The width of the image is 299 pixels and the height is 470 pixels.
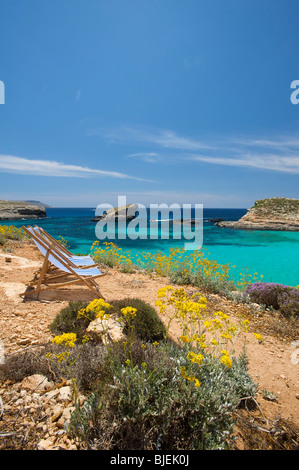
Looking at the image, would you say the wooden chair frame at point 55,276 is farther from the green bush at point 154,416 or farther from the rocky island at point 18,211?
the rocky island at point 18,211

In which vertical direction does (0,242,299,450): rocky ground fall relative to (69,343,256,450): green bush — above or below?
below

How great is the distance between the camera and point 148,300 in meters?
5.12

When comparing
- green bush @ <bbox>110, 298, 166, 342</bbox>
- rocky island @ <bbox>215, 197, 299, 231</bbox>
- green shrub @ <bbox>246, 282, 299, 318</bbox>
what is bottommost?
green shrub @ <bbox>246, 282, 299, 318</bbox>

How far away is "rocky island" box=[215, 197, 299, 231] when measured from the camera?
118ft

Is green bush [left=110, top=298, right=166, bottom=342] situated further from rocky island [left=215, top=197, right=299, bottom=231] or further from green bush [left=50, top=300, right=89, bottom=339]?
rocky island [left=215, top=197, right=299, bottom=231]

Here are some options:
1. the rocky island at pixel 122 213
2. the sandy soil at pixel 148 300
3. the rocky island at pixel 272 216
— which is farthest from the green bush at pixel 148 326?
the rocky island at pixel 122 213

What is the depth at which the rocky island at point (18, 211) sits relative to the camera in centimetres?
5061

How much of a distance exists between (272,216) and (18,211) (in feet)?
181

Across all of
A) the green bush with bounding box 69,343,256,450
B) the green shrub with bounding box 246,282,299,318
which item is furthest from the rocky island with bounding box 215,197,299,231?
the green bush with bounding box 69,343,256,450

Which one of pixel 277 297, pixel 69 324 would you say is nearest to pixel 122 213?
pixel 277 297

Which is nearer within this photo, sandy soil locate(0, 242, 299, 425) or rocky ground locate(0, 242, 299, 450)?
rocky ground locate(0, 242, 299, 450)

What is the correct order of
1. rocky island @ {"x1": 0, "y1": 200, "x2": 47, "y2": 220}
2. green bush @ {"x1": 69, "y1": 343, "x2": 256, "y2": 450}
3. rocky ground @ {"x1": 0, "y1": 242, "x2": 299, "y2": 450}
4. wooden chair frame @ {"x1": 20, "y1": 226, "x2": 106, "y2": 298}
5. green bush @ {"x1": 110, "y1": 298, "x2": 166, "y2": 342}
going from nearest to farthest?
green bush @ {"x1": 69, "y1": 343, "x2": 256, "y2": 450} → rocky ground @ {"x1": 0, "y1": 242, "x2": 299, "y2": 450} → green bush @ {"x1": 110, "y1": 298, "x2": 166, "y2": 342} → wooden chair frame @ {"x1": 20, "y1": 226, "x2": 106, "y2": 298} → rocky island @ {"x1": 0, "y1": 200, "x2": 47, "y2": 220}

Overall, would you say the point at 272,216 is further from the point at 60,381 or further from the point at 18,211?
the point at 18,211
